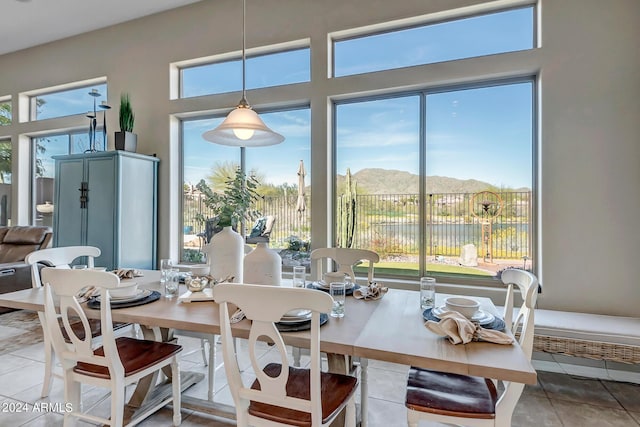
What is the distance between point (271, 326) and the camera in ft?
4.13

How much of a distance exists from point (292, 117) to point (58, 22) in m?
3.44

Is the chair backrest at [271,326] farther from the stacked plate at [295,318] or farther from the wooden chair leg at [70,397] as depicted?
the wooden chair leg at [70,397]

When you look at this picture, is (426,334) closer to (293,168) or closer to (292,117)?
(293,168)

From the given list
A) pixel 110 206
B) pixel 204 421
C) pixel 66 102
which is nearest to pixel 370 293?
pixel 204 421

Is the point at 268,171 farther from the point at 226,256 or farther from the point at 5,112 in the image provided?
the point at 5,112

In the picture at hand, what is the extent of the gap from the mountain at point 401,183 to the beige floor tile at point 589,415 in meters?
1.78

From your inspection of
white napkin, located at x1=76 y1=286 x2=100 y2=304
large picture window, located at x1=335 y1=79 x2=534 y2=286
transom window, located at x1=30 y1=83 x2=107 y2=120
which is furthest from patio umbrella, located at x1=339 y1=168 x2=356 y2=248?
transom window, located at x1=30 y1=83 x2=107 y2=120

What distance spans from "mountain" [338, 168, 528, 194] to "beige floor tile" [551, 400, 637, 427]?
5.83ft

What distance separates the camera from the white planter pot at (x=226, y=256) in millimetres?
2076

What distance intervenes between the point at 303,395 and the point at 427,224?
2.34 m

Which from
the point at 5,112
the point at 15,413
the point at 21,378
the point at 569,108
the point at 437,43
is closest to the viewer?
the point at 15,413

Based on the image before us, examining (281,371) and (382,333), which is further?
Answer: (382,333)

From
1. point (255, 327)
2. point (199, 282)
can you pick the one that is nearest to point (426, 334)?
point (255, 327)

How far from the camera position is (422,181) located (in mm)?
3393
